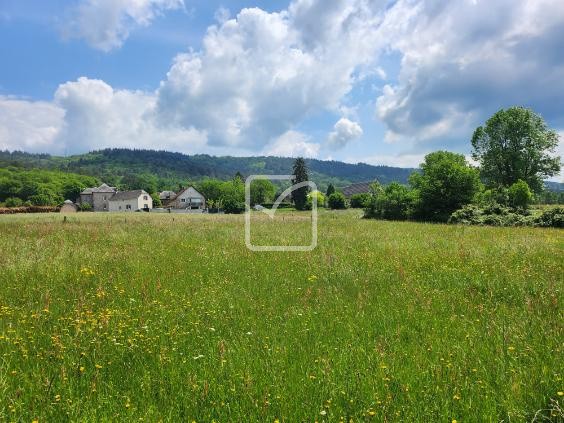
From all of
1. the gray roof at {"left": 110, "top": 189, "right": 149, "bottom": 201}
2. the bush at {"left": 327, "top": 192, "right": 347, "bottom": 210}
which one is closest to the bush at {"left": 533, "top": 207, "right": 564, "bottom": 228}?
the bush at {"left": 327, "top": 192, "right": 347, "bottom": 210}

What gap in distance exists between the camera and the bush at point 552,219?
23.0 metres

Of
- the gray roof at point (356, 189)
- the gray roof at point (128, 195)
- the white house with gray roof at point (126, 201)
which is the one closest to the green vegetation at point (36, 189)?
the white house with gray roof at point (126, 201)

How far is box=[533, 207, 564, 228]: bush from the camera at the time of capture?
23.0 metres

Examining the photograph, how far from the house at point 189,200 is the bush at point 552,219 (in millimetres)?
110853

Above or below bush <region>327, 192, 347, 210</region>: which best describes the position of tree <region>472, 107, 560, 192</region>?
above

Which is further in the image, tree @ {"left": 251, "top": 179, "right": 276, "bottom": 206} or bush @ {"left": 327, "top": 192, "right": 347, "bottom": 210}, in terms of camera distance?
tree @ {"left": 251, "top": 179, "right": 276, "bottom": 206}

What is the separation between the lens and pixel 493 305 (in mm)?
5777

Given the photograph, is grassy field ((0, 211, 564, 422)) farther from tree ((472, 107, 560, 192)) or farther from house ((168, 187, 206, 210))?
house ((168, 187, 206, 210))

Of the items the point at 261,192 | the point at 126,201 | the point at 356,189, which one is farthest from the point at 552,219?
the point at 126,201

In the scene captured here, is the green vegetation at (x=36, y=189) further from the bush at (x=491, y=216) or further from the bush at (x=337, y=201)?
the bush at (x=491, y=216)

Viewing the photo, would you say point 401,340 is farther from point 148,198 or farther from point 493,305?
point 148,198

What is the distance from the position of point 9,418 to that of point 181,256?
7.21 metres

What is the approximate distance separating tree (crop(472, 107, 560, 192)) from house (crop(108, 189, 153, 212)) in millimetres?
91784

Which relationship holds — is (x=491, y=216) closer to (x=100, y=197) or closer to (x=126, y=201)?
(x=126, y=201)
